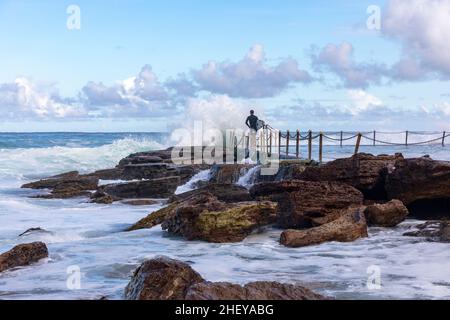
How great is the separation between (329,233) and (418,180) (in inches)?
119

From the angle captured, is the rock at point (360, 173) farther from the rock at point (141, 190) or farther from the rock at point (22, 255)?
the rock at point (141, 190)

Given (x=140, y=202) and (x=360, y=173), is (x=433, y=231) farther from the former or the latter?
(x=140, y=202)

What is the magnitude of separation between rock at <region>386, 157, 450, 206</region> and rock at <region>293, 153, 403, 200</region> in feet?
1.30

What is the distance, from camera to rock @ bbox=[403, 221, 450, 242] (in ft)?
30.3

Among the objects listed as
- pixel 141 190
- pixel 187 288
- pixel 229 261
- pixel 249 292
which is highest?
pixel 249 292

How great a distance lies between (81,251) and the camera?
9.45 m

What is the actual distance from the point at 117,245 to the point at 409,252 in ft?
15.7

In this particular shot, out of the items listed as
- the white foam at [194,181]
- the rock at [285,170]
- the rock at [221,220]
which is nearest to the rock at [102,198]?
the white foam at [194,181]

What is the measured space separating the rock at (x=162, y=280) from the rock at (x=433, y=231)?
520 cm

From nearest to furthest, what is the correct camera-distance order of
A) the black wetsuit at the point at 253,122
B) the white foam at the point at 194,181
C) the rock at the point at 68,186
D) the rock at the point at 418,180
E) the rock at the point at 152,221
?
the rock at the point at 418,180
the rock at the point at 152,221
the rock at the point at 68,186
the white foam at the point at 194,181
the black wetsuit at the point at 253,122

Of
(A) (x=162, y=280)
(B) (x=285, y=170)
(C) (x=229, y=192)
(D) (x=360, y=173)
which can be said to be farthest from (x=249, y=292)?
(B) (x=285, y=170)

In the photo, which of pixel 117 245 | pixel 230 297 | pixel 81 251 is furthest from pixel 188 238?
pixel 230 297

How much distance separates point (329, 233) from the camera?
9484 mm

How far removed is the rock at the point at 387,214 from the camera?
1082 centimetres
